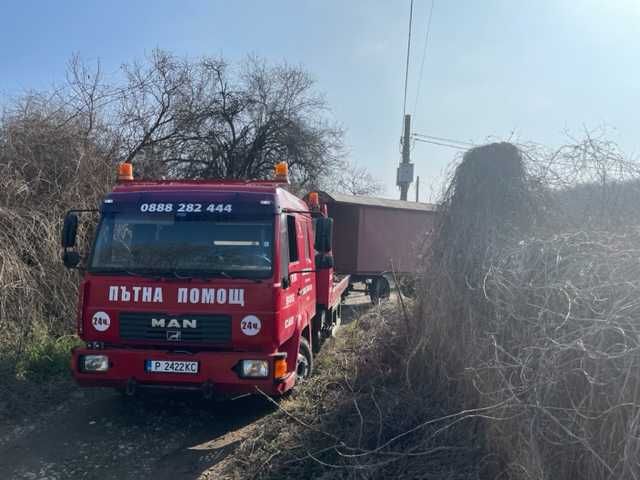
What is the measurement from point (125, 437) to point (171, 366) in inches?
39.0

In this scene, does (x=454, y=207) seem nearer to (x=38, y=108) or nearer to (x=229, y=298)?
(x=229, y=298)

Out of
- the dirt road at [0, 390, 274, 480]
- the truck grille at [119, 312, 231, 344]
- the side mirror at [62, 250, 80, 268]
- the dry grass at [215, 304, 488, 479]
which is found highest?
the side mirror at [62, 250, 80, 268]

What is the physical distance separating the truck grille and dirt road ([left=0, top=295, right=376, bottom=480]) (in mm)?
981

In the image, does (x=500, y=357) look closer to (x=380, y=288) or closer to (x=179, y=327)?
(x=179, y=327)

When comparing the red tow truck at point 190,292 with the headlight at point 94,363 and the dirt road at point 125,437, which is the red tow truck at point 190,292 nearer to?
the headlight at point 94,363

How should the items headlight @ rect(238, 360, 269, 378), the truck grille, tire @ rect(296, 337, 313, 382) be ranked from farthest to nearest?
tire @ rect(296, 337, 313, 382) → the truck grille → headlight @ rect(238, 360, 269, 378)

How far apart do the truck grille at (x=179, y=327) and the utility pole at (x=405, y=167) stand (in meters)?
19.3

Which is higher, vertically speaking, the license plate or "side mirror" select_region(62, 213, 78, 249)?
"side mirror" select_region(62, 213, 78, 249)

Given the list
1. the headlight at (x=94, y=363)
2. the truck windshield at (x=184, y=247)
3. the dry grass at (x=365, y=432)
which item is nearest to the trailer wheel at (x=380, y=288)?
the dry grass at (x=365, y=432)

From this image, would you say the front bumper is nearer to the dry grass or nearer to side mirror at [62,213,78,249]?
the dry grass

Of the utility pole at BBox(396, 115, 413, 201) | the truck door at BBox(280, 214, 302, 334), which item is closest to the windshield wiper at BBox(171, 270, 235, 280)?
the truck door at BBox(280, 214, 302, 334)

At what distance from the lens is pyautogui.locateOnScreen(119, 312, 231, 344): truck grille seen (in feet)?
17.2

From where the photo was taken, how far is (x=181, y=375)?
203 inches

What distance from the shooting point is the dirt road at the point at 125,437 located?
4.83m
